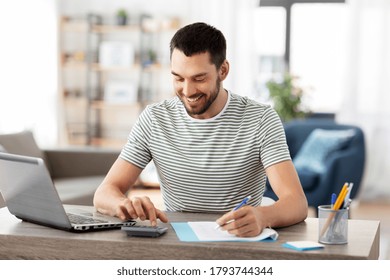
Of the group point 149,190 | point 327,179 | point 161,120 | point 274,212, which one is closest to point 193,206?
point 161,120

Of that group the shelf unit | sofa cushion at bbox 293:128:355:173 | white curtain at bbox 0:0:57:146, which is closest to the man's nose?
sofa cushion at bbox 293:128:355:173

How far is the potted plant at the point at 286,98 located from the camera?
6.17m

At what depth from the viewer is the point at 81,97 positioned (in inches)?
293

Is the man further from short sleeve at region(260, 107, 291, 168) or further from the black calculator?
the black calculator

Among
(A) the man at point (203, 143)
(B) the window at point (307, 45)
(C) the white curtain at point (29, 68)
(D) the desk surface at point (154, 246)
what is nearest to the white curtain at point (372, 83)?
(B) the window at point (307, 45)

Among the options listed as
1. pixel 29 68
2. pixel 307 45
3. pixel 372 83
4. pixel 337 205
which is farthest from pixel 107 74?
pixel 337 205

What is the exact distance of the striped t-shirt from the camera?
228 centimetres

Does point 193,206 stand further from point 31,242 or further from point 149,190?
point 149,190

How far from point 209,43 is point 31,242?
Result: 78 cm

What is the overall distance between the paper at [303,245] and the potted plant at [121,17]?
219 inches

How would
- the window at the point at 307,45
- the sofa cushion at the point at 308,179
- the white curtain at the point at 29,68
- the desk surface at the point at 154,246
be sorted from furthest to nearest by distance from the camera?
the window at the point at 307,45 → the white curtain at the point at 29,68 → the sofa cushion at the point at 308,179 → the desk surface at the point at 154,246

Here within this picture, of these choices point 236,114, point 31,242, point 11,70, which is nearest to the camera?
point 31,242

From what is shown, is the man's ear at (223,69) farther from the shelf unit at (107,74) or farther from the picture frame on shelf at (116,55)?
the picture frame on shelf at (116,55)

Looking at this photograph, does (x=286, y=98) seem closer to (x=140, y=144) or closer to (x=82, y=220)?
(x=140, y=144)
